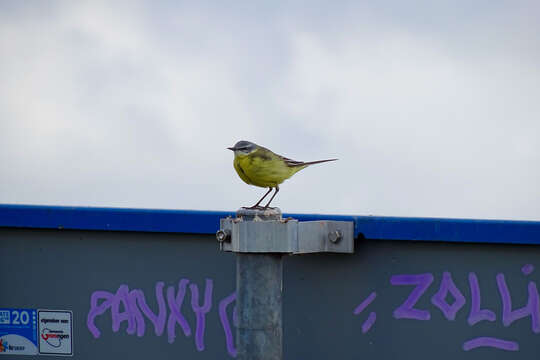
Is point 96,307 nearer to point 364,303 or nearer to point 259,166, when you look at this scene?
point 259,166

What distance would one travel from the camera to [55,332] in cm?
546

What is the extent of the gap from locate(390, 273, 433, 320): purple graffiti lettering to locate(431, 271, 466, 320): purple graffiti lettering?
75 millimetres

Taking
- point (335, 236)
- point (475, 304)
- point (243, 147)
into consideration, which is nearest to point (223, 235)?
point (243, 147)

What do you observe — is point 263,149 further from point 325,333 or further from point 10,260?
point 10,260

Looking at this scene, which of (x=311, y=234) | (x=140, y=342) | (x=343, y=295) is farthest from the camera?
(x=140, y=342)

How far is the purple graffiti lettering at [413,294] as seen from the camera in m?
4.82

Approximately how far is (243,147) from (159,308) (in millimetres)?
1278

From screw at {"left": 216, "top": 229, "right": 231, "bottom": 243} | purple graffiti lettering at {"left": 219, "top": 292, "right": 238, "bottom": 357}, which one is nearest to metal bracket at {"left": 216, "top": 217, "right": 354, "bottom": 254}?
screw at {"left": 216, "top": 229, "right": 231, "bottom": 243}

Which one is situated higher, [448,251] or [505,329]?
[448,251]

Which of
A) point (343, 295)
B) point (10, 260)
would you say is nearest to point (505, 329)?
point (343, 295)

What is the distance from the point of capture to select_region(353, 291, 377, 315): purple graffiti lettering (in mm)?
4902

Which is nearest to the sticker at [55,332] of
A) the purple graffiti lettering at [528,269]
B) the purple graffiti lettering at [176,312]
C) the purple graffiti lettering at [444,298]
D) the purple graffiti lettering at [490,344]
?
the purple graffiti lettering at [176,312]

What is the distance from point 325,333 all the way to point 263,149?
1197 mm

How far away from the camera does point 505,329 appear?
15.5ft
